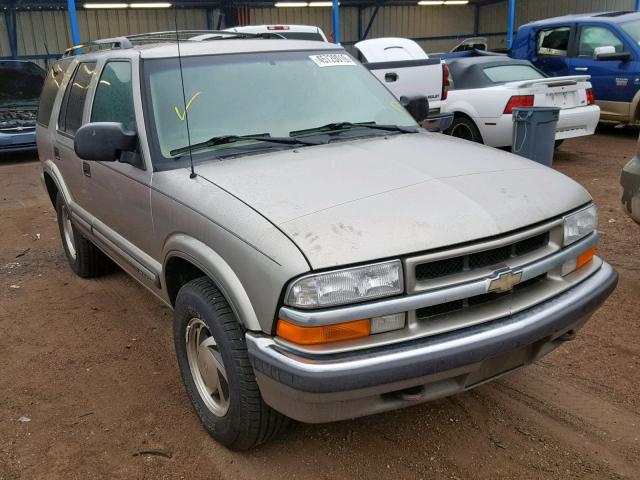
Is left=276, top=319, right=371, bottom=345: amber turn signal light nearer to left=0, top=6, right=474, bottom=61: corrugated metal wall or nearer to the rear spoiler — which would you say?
the rear spoiler

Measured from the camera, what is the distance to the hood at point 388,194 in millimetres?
2303

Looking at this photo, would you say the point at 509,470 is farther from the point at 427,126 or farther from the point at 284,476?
the point at 427,126

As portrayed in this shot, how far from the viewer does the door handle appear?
8375 millimetres

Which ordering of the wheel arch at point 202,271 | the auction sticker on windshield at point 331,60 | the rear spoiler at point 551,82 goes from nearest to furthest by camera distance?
1. the wheel arch at point 202,271
2. the auction sticker on windshield at point 331,60
3. the rear spoiler at point 551,82

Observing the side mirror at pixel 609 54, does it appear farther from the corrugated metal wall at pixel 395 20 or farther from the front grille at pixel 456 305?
the corrugated metal wall at pixel 395 20

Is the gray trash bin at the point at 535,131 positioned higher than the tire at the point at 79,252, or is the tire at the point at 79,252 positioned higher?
the gray trash bin at the point at 535,131

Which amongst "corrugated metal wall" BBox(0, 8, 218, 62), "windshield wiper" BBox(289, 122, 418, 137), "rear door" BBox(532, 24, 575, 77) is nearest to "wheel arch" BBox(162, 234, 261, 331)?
"windshield wiper" BBox(289, 122, 418, 137)

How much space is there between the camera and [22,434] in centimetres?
311

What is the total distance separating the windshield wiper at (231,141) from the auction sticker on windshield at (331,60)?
0.76 metres

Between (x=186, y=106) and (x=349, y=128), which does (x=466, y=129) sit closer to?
(x=349, y=128)

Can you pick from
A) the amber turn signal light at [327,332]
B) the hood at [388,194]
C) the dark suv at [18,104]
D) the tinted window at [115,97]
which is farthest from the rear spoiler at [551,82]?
the dark suv at [18,104]

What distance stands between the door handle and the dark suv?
6.44 metres

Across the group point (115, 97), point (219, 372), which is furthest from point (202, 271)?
point (115, 97)

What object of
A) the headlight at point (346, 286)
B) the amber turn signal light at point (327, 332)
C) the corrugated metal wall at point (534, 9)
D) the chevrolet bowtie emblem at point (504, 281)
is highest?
the corrugated metal wall at point (534, 9)
